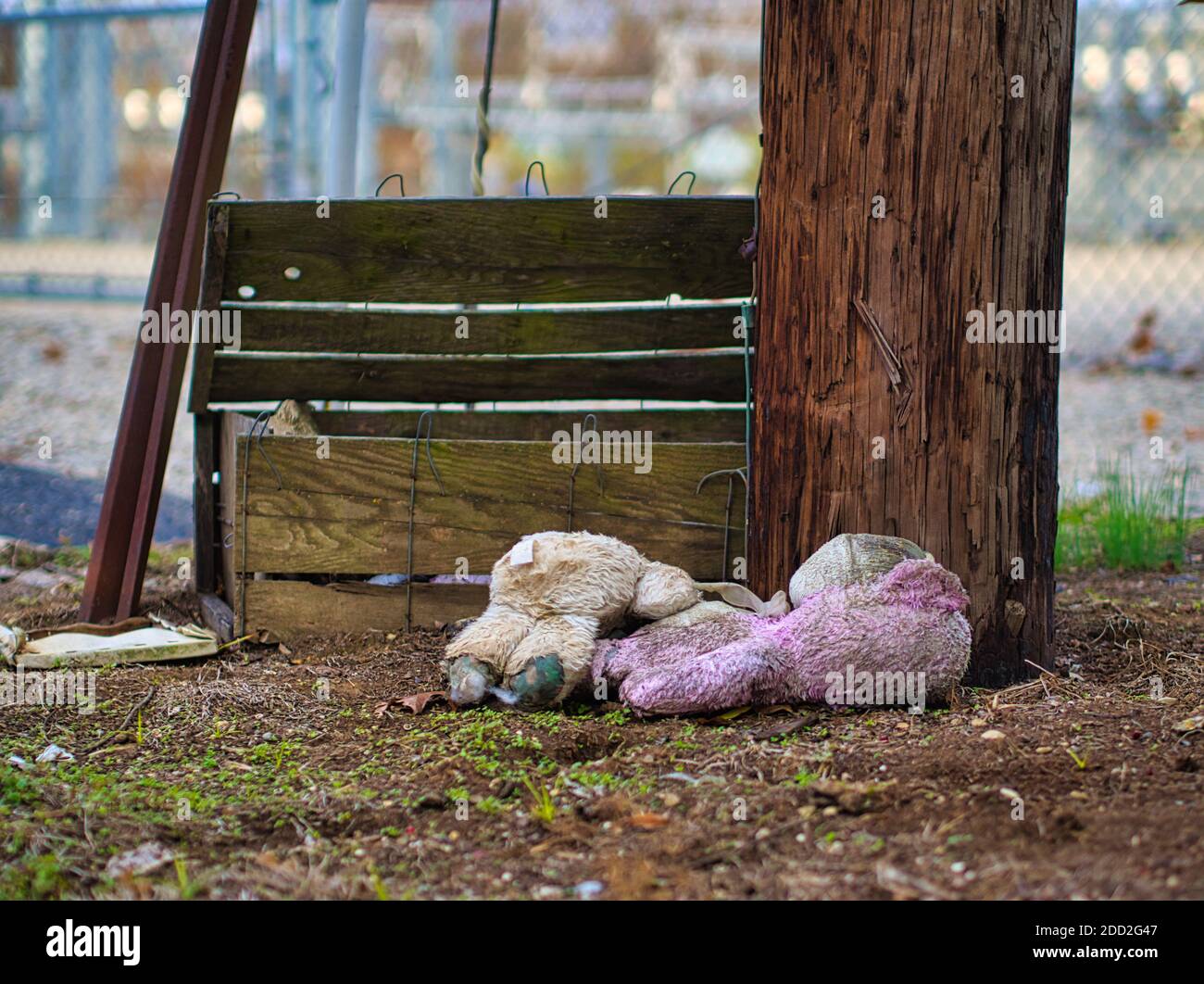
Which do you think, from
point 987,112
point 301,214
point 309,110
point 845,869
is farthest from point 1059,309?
point 309,110

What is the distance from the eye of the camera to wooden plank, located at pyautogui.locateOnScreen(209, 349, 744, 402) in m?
4.35

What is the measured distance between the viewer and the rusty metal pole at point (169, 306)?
13.8ft

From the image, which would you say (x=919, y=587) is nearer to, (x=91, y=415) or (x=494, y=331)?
(x=494, y=331)

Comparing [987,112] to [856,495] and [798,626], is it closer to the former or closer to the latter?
[856,495]

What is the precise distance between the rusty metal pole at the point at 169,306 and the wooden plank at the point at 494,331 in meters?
0.33

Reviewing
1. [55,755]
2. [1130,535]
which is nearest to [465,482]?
[55,755]

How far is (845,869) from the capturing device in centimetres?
217

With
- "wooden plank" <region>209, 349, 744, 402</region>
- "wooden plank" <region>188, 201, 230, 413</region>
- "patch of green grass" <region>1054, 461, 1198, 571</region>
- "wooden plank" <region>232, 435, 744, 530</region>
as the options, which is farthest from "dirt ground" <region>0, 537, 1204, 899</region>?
"patch of green grass" <region>1054, 461, 1198, 571</region>

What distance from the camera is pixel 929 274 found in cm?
329

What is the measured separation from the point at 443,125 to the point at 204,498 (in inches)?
285

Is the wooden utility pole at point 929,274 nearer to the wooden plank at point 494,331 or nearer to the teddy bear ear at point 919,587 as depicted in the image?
the teddy bear ear at point 919,587

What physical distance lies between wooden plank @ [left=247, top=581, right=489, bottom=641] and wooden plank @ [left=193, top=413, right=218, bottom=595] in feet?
1.99

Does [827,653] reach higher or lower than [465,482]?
lower

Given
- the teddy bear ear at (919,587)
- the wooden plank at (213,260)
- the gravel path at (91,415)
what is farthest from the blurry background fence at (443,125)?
the teddy bear ear at (919,587)
